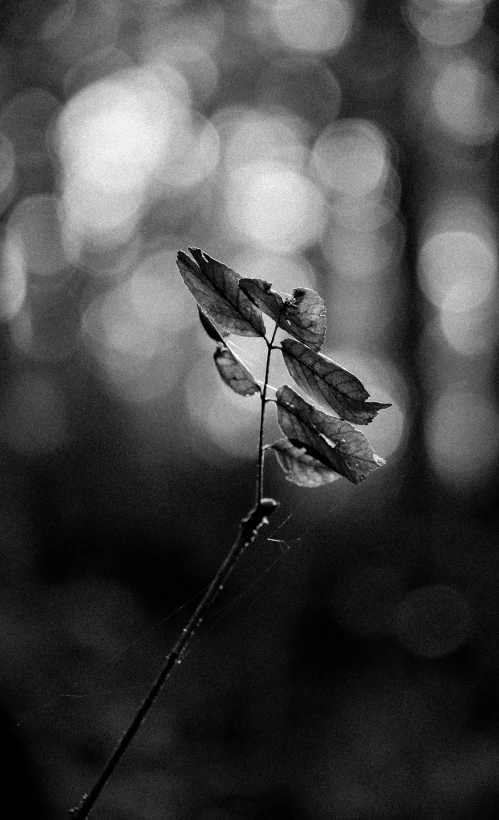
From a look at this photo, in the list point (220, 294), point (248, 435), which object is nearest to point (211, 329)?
point (220, 294)

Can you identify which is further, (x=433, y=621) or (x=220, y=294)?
(x=433, y=621)

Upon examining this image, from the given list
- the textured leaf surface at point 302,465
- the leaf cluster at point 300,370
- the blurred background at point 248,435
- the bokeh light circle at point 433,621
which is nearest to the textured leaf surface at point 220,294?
the leaf cluster at point 300,370

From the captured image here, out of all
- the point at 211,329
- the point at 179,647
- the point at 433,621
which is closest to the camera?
the point at 179,647

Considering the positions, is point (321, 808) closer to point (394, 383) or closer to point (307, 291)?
point (307, 291)

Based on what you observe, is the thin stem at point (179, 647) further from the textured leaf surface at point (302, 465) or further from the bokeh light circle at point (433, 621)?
the bokeh light circle at point (433, 621)

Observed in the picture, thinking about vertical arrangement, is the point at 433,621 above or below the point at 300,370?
below

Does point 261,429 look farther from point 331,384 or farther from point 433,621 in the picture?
point 433,621

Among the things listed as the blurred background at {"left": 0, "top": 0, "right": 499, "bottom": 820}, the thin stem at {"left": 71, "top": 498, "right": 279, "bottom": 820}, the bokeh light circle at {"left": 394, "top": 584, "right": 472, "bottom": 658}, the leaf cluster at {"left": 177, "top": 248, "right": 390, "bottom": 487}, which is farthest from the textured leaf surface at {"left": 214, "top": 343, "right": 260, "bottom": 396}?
the bokeh light circle at {"left": 394, "top": 584, "right": 472, "bottom": 658}
